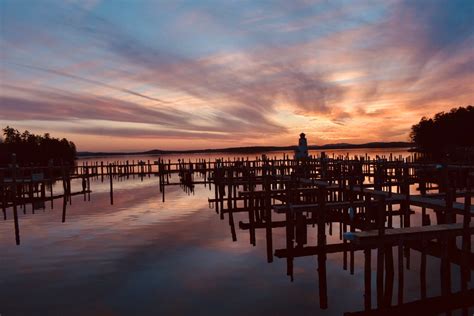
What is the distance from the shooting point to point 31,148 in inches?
3081

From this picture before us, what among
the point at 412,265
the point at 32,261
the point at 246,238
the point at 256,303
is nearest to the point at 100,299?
the point at 256,303

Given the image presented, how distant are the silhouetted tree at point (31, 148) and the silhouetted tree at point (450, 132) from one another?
Result: 2756 inches

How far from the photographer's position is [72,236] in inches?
698

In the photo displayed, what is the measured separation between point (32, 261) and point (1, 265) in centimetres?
97

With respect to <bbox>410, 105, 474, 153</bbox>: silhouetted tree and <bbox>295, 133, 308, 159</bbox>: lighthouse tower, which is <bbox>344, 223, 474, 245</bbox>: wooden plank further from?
<bbox>410, 105, 474, 153</bbox>: silhouetted tree

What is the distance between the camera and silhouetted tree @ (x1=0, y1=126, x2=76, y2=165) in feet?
233

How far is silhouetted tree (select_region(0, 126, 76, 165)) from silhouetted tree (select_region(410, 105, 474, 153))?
7000cm

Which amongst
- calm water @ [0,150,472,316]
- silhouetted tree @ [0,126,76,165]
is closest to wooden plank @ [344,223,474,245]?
calm water @ [0,150,472,316]

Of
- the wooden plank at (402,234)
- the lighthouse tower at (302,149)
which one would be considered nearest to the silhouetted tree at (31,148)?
the lighthouse tower at (302,149)

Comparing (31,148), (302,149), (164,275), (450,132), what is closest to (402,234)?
(164,275)

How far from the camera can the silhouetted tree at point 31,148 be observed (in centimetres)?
7112

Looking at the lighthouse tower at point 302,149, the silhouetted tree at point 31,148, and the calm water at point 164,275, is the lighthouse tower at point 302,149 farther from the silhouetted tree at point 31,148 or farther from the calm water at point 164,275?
the silhouetted tree at point 31,148

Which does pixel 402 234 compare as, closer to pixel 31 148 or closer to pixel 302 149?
pixel 302 149

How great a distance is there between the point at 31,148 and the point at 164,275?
77.3 meters
